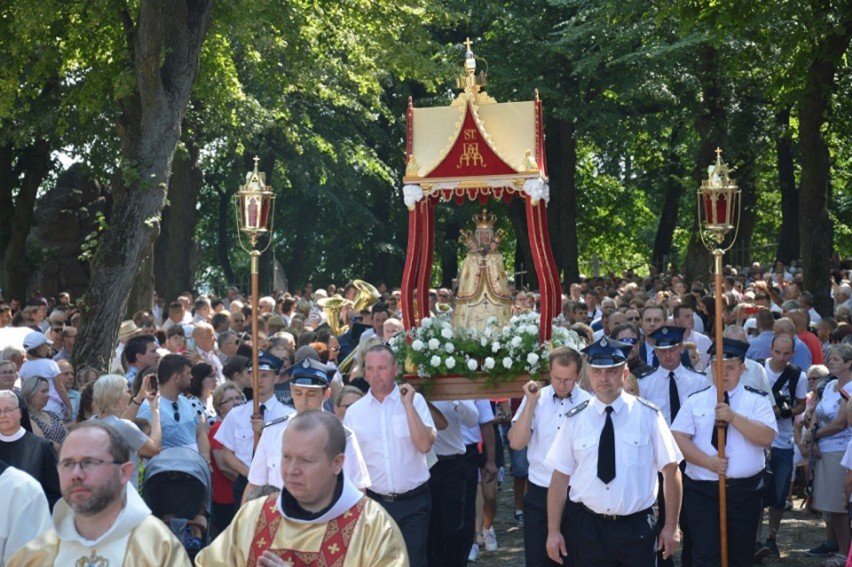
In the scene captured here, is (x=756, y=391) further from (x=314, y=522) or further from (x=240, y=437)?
(x=314, y=522)

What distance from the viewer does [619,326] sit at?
13148 millimetres

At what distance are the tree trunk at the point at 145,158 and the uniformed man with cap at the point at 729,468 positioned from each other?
8.70 meters

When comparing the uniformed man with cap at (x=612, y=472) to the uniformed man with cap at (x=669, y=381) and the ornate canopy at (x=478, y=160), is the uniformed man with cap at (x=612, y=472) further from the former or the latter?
the ornate canopy at (x=478, y=160)

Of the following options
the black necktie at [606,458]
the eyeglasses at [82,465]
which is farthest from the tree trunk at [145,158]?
the eyeglasses at [82,465]

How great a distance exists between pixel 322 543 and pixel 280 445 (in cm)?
268

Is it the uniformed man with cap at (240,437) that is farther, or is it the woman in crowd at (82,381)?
the woman in crowd at (82,381)

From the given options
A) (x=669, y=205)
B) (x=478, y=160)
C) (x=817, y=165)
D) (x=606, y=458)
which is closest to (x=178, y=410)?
(x=606, y=458)

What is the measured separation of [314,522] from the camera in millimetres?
5906

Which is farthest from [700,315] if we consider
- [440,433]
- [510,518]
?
[440,433]

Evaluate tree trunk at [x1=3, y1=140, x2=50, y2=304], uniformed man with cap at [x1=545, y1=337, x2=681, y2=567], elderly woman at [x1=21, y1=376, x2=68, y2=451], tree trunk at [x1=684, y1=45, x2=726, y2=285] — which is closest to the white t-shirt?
uniformed man with cap at [x1=545, y1=337, x2=681, y2=567]

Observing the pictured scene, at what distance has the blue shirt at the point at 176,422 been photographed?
10.7 metres

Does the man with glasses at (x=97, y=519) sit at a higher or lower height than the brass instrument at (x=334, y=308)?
lower

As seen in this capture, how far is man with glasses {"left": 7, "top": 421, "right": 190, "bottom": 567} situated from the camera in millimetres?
5910

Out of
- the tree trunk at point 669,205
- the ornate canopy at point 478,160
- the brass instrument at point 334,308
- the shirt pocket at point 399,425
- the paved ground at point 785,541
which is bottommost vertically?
the paved ground at point 785,541
